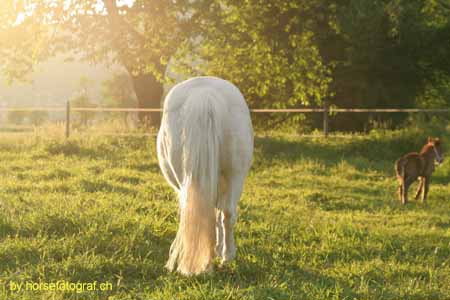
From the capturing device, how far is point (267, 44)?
47.3 feet

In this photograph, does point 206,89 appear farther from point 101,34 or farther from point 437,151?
point 101,34

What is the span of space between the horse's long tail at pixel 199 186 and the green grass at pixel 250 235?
19cm

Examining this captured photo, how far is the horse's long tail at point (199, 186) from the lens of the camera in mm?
4242

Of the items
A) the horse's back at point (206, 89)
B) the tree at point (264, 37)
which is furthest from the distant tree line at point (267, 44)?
the horse's back at point (206, 89)

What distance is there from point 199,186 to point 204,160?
21cm

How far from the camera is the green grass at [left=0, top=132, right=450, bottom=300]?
4.34 meters

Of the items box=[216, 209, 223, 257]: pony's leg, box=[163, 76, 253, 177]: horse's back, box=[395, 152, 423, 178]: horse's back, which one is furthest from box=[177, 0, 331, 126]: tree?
box=[216, 209, 223, 257]: pony's leg

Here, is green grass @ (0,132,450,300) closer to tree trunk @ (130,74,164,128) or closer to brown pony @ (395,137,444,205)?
brown pony @ (395,137,444,205)

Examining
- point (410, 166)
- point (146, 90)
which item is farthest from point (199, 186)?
point (146, 90)

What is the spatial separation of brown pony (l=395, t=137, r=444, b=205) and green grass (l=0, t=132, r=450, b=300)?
0.99 feet

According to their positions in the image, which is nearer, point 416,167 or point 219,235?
point 219,235

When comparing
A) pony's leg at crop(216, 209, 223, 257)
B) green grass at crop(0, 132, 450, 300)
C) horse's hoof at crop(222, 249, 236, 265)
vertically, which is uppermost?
pony's leg at crop(216, 209, 223, 257)

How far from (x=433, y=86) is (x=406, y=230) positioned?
17.0m

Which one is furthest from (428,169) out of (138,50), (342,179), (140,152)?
(138,50)
